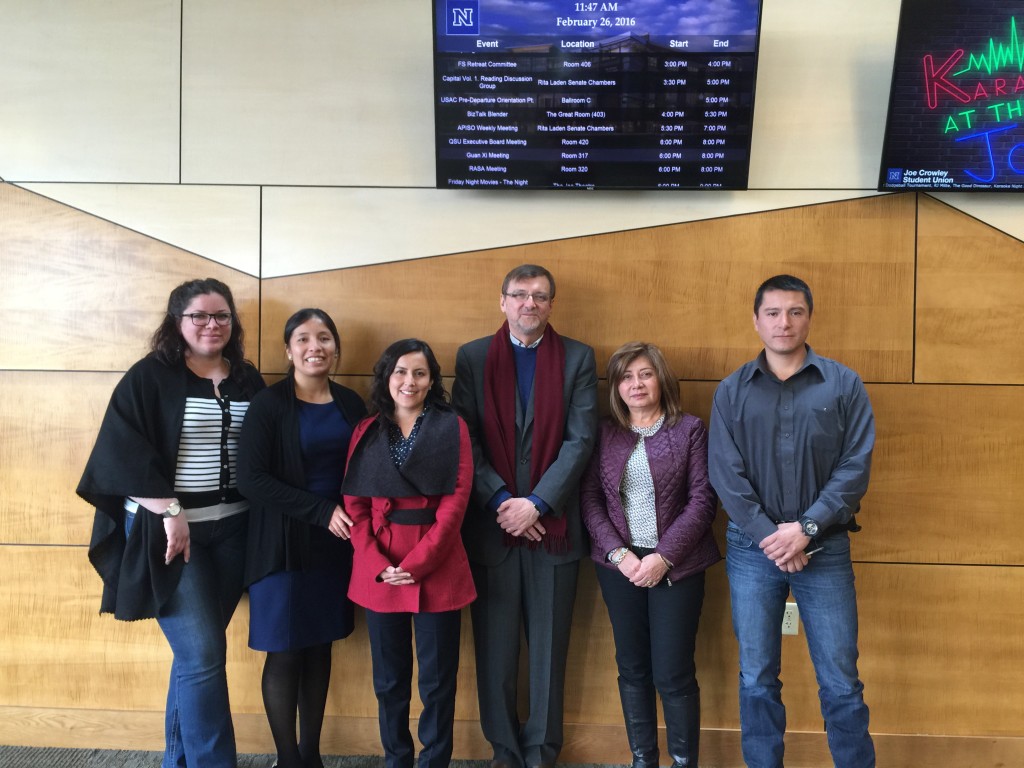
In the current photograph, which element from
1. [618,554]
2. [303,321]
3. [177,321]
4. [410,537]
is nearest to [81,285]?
[177,321]

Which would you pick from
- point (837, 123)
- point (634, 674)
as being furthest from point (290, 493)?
point (837, 123)

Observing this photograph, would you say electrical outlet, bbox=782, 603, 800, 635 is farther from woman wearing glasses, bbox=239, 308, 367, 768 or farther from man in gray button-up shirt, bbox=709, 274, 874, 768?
woman wearing glasses, bbox=239, 308, 367, 768

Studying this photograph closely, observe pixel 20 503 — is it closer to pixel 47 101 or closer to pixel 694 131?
pixel 47 101

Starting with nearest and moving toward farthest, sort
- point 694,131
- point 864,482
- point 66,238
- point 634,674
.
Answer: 1. point 864,482
2. point 634,674
3. point 694,131
4. point 66,238

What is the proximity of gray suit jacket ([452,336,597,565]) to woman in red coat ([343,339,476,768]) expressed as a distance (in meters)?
0.16

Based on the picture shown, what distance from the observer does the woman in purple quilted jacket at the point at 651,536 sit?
229 centimetres

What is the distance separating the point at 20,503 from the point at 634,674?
257 centimetres

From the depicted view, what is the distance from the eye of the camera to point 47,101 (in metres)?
2.73

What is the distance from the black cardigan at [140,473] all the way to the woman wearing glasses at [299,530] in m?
0.24

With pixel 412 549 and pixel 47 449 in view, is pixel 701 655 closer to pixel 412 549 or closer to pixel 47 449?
pixel 412 549

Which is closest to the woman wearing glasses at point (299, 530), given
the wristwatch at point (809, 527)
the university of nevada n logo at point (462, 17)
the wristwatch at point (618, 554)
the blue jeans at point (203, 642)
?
the blue jeans at point (203, 642)

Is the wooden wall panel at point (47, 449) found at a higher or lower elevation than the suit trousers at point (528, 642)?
higher

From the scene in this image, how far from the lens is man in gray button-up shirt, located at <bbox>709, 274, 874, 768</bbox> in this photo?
7.09 feet

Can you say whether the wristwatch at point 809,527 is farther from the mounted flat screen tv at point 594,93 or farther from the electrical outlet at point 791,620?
the mounted flat screen tv at point 594,93
